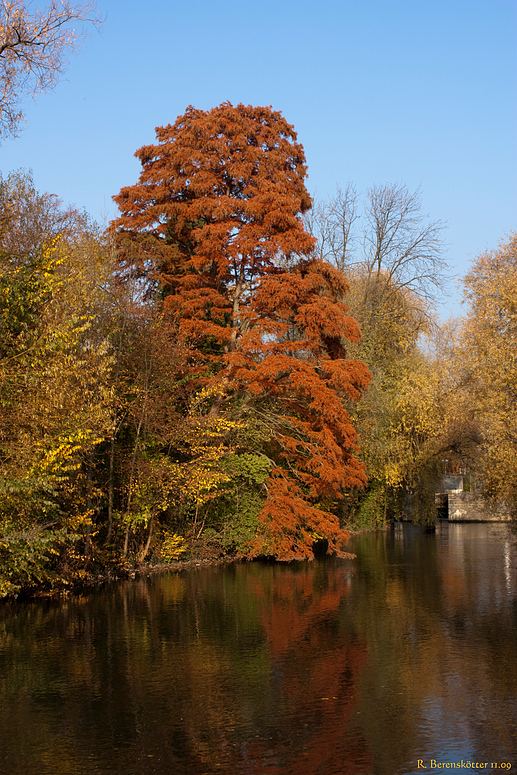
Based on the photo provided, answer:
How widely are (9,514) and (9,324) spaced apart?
405cm

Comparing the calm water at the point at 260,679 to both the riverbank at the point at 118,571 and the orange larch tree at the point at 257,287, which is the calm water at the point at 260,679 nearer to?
the riverbank at the point at 118,571

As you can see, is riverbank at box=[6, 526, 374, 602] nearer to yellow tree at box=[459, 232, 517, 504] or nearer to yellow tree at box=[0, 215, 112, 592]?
yellow tree at box=[0, 215, 112, 592]

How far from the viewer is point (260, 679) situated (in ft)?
37.0

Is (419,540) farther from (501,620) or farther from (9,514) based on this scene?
(9,514)

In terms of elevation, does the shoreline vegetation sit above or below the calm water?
above

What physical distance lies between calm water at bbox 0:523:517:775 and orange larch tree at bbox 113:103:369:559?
556 centimetres

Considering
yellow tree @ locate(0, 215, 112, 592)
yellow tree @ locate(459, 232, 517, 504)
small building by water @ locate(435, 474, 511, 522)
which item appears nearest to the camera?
yellow tree @ locate(0, 215, 112, 592)

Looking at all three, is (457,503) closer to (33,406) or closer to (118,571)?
(118,571)

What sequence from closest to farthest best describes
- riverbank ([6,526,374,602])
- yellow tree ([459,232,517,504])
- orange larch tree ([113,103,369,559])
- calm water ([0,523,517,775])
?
calm water ([0,523,517,775]) < riverbank ([6,526,374,602]) < yellow tree ([459,232,517,504]) < orange larch tree ([113,103,369,559])

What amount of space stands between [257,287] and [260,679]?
1718cm

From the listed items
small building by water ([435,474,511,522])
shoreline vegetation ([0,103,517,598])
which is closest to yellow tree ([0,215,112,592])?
shoreline vegetation ([0,103,517,598])

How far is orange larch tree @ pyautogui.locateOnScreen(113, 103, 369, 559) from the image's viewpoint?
25.4 m

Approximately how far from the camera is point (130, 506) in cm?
2209

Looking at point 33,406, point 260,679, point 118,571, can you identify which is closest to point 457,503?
point 118,571
